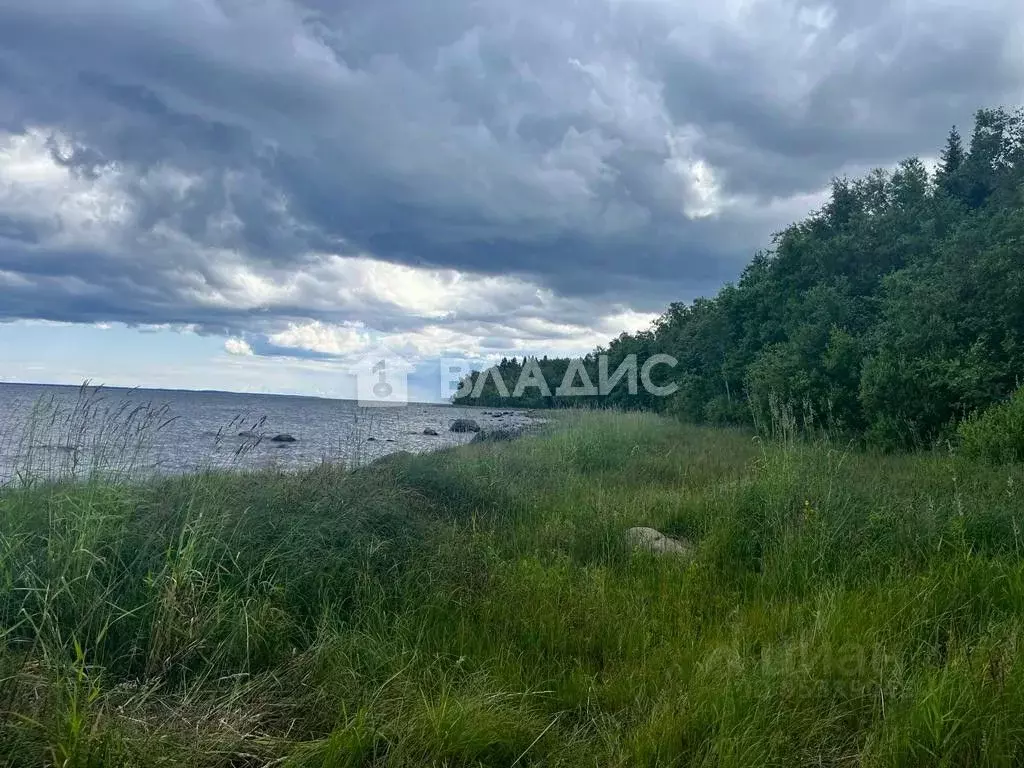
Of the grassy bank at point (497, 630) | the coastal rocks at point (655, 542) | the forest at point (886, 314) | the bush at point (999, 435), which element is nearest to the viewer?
the grassy bank at point (497, 630)

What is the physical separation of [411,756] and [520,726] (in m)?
0.54

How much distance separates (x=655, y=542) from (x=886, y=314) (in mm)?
13198

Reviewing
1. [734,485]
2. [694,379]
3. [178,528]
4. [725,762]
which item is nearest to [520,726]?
[725,762]

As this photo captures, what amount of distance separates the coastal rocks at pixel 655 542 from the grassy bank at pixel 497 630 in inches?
6.9

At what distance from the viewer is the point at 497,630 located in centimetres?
439

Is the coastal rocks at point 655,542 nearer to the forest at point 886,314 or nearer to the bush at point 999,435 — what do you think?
the forest at point 886,314

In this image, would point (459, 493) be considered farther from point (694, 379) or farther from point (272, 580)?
point (694, 379)

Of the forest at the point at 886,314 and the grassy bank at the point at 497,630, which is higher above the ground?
the forest at the point at 886,314

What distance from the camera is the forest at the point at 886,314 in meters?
13.2

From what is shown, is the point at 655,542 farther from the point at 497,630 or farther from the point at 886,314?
the point at 886,314

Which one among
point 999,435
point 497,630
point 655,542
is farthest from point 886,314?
point 497,630

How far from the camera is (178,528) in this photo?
4906 mm

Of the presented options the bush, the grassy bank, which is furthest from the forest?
the grassy bank

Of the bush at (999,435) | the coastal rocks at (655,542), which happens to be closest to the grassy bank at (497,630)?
the coastal rocks at (655,542)
